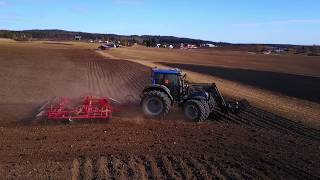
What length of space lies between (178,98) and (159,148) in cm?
453

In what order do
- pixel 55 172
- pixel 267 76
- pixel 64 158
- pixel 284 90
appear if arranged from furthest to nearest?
pixel 267 76, pixel 284 90, pixel 64 158, pixel 55 172

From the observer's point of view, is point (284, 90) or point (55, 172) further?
point (284, 90)

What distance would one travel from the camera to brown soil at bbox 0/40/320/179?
10.6m

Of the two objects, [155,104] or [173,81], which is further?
[173,81]

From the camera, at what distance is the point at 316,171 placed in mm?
10961

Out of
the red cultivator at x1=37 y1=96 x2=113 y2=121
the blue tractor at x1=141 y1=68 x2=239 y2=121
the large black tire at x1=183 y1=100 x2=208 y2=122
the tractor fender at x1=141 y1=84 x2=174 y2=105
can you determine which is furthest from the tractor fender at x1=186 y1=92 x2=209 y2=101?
the red cultivator at x1=37 y1=96 x2=113 y2=121

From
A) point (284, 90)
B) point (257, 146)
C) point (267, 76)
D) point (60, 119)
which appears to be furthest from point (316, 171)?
point (267, 76)

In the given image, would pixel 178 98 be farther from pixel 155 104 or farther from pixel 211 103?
pixel 211 103

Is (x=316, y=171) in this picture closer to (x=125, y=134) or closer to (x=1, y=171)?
(x=125, y=134)

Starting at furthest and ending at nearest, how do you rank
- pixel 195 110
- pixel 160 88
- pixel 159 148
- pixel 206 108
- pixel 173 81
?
pixel 173 81 < pixel 160 88 < pixel 206 108 < pixel 195 110 < pixel 159 148

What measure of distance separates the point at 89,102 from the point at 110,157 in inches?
209

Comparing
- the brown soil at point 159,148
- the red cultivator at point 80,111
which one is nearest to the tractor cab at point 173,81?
the brown soil at point 159,148

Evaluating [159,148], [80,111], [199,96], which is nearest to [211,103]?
[199,96]

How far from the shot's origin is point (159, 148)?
41.7 feet
